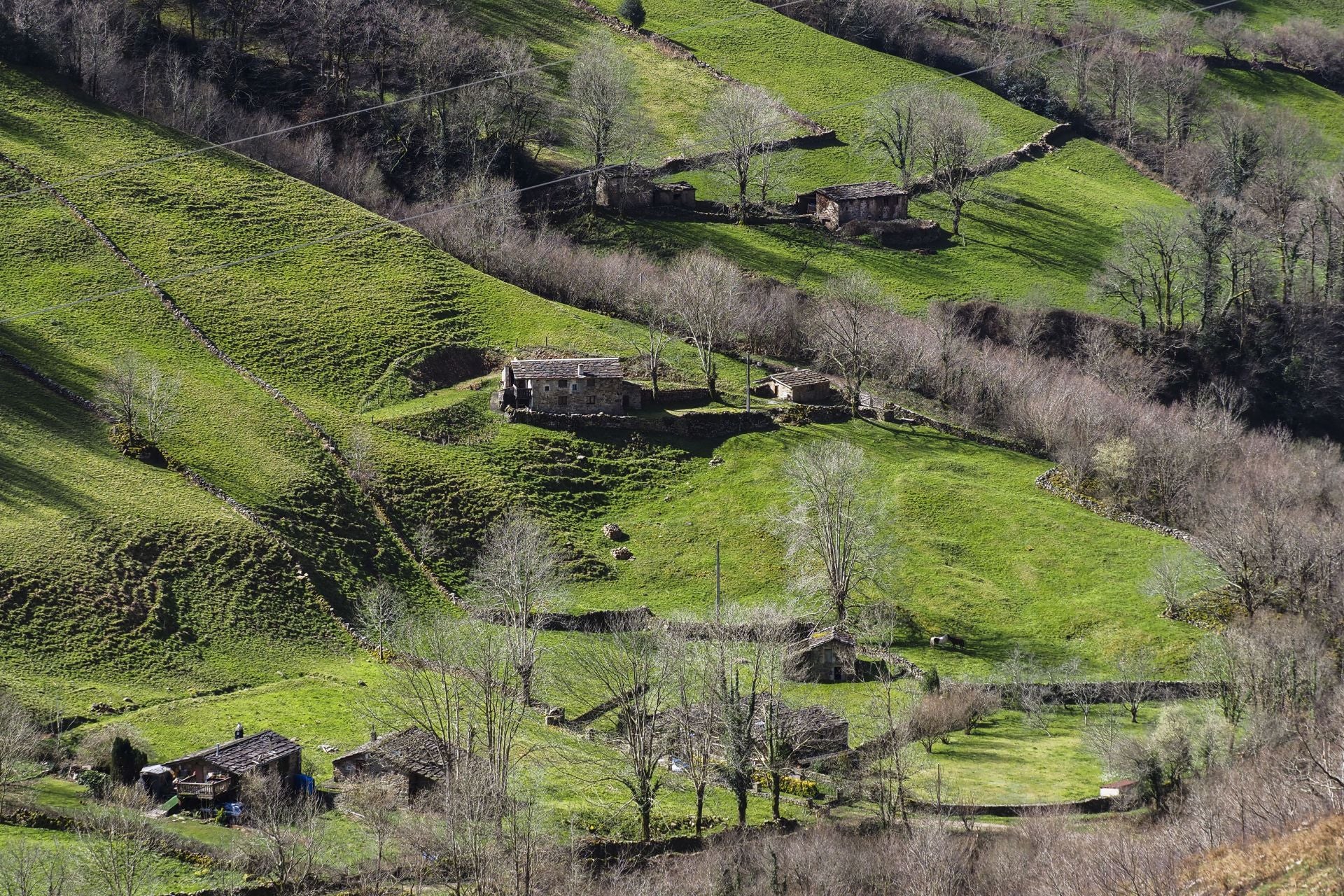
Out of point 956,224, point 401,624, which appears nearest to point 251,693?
point 401,624

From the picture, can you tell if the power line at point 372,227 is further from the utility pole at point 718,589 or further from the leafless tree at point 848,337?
the utility pole at point 718,589

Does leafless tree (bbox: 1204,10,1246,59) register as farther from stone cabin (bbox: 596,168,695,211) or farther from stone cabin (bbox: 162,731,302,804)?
stone cabin (bbox: 162,731,302,804)

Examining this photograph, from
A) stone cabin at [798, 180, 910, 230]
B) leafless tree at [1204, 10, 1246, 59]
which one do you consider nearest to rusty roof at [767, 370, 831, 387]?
stone cabin at [798, 180, 910, 230]

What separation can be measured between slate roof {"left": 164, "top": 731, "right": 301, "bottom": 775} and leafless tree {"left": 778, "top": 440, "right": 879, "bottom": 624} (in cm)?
3116

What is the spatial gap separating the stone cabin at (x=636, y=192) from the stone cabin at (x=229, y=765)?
250 feet

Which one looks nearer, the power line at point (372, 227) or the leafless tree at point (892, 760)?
the leafless tree at point (892, 760)

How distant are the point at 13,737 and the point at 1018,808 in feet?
119

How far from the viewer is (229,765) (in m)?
55.4

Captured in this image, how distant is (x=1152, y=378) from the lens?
11638 centimetres

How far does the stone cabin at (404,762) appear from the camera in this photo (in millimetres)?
57531

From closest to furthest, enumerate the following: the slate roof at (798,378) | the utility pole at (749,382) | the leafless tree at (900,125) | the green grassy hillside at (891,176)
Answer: the utility pole at (749,382) < the slate roof at (798,378) < the green grassy hillside at (891,176) < the leafless tree at (900,125)

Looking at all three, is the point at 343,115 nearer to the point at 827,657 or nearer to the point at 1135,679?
the point at 827,657

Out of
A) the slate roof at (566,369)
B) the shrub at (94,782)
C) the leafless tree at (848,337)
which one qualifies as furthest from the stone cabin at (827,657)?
the shrub at (94,782)

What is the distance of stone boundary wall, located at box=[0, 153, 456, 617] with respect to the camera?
82.4 meters
